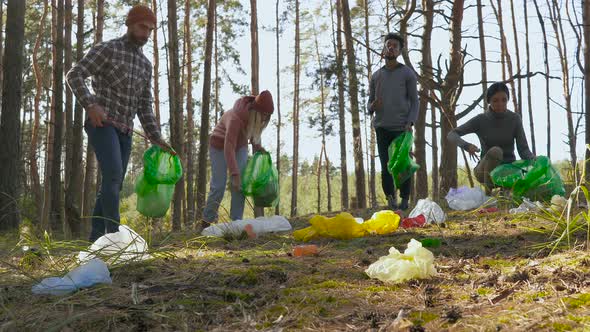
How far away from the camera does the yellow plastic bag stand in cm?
406

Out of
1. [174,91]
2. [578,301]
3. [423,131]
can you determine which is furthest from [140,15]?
[423,131]

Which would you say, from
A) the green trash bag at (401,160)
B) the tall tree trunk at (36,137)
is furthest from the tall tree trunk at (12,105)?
the tall tree trunk at (36,137)

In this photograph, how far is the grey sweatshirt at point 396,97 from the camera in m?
5.55

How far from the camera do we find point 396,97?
18.5ft

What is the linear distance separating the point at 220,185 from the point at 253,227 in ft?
2.31

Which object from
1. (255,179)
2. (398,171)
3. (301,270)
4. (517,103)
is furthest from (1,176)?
(517,103)

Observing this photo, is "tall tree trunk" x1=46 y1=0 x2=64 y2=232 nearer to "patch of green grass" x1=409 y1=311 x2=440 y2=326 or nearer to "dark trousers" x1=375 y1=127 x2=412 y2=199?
"dark trousers" x1=375 y1=127 x2=412 y2=199

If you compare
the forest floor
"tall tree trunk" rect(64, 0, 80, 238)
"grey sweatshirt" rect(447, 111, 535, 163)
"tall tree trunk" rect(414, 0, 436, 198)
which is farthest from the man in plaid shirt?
"tall tree trunk" rect(414, 0, 436, 198)

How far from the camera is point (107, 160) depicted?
4094mm

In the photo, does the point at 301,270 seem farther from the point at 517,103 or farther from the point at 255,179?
the point at 517,103

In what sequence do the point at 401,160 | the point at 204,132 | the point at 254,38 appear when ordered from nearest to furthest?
the point at 401,160
the point at 204,132
the point at 254,38

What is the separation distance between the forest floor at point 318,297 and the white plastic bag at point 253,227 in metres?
1.21

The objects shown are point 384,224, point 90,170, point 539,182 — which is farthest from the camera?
point 90,170

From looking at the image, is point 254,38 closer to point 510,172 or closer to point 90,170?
point 90,170
